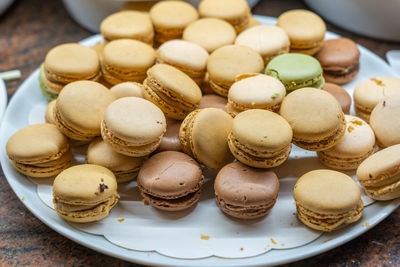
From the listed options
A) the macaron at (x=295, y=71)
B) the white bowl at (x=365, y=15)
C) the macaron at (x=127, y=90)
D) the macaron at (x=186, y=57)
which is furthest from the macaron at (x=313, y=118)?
the white bowl at (x=365, y=15)

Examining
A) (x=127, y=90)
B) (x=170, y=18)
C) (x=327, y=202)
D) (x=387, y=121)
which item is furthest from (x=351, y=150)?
(x=170, y=18)

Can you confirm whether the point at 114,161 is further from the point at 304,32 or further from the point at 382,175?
the point at 304,32

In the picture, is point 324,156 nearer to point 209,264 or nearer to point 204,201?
point 204,201

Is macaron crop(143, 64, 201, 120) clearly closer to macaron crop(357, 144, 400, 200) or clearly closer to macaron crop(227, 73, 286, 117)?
macaron crop(227, 73, 286, 117)

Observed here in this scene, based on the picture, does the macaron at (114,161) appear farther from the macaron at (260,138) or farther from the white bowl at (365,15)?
the white bowl at (365,15)

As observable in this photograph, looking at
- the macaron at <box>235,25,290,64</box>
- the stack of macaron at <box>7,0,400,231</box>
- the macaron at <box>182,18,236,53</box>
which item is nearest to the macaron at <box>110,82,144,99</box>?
the stack of macaron at <box>7,0,400,231</box>

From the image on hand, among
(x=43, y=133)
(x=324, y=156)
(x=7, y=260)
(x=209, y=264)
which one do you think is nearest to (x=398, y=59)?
(x=324, y=156)
